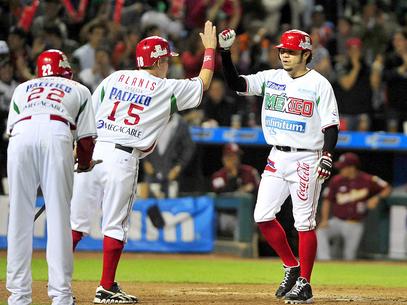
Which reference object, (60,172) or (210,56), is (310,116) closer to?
(210,56)

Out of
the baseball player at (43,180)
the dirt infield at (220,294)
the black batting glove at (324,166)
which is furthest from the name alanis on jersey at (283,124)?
the baseball player at (43,180)

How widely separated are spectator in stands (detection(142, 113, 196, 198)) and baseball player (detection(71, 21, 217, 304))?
579cm

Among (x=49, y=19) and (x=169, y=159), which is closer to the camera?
(x=169, y=159)

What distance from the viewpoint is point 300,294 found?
776 cm

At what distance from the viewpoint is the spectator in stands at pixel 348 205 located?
14266mm

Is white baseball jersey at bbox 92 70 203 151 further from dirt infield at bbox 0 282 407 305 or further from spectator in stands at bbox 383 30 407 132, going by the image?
spectator in stands at bbox 383 30 407 132

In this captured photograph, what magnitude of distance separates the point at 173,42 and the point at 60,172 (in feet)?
32.4

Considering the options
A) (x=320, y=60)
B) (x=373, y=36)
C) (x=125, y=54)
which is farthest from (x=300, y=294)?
(x=373, y=36)

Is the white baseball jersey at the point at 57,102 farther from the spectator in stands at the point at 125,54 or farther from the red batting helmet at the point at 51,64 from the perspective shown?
the spectator in stands at the point at 125,54

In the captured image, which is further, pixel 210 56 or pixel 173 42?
pixel 173 42

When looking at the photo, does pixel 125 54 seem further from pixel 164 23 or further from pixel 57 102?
pixel 57 102

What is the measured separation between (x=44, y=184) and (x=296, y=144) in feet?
7.91

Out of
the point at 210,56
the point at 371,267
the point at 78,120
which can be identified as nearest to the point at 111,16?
the point at 371,267

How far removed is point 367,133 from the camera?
14.3m
